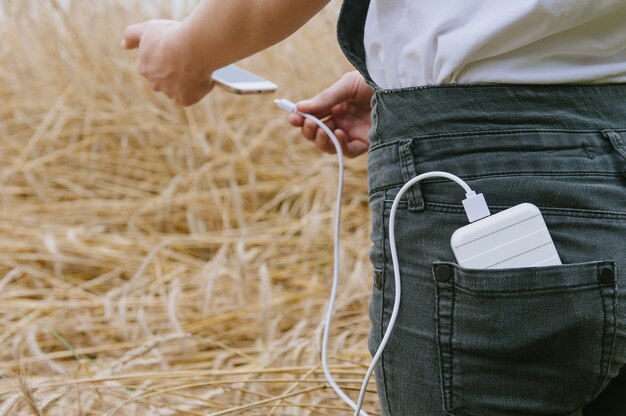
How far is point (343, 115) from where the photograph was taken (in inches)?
39.3

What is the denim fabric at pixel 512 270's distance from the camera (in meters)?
0.63

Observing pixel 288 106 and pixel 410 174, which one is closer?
pixel 410 174

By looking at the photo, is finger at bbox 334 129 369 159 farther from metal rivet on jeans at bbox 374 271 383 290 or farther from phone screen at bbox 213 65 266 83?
metal rivet on jeans at bbox 374 271 383 290

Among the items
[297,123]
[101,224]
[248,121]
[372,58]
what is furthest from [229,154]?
[372,58]

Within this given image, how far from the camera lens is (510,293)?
63 cm

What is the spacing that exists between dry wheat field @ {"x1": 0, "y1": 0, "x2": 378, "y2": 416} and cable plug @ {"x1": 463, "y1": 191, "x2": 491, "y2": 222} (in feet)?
1.96

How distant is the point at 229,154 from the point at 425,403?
1.94 metres

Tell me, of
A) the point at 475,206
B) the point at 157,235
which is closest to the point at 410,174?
the point at 475,206

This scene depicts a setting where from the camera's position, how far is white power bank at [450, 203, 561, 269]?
63 cm

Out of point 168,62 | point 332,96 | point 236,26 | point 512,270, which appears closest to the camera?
point 512,270

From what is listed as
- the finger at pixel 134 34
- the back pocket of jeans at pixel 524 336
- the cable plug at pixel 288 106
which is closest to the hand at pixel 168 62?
the finger at pixel 134 34

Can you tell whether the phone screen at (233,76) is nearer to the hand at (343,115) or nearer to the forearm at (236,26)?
the hand at (343,115)

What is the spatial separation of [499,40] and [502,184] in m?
0.11

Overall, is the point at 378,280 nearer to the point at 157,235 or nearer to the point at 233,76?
the point at 233,76
